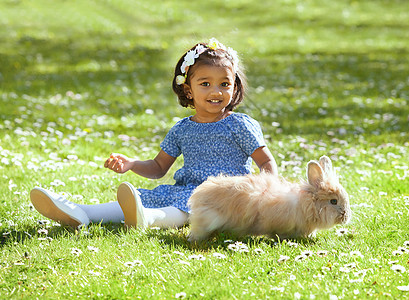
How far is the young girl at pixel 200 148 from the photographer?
4688mm

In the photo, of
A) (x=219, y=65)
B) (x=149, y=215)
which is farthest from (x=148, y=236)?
(x=219, y=65)

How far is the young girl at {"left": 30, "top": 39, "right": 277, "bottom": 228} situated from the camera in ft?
15.4

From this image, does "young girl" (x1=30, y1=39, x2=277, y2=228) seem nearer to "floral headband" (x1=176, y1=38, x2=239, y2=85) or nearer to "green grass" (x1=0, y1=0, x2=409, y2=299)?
"floral headband" (x1=176, y1=38, x2=239, y2=85)

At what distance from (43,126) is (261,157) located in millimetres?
4797

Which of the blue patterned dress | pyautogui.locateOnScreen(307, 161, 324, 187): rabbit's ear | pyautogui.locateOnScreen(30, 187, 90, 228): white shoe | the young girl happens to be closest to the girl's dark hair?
the young girl

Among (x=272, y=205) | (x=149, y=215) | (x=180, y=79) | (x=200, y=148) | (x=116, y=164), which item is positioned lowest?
(x=149, y=215)

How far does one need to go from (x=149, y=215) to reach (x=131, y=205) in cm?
20

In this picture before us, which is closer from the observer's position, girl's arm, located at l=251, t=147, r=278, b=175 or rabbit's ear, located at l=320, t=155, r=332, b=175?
rabbit's ear, located at l=320, t=155, r=332, b=175

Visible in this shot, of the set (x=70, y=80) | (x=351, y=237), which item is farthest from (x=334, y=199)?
(x=70, y=80)

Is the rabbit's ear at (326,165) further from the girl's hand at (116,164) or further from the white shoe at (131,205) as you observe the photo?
the girl's hand at (116,164)

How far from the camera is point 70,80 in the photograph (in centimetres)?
1291

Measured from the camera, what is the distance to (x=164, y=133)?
8750 millimetres

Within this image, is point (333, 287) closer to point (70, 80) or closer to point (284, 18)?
point (70, 80)

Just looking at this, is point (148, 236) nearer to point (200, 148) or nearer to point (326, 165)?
point (200, 148)
